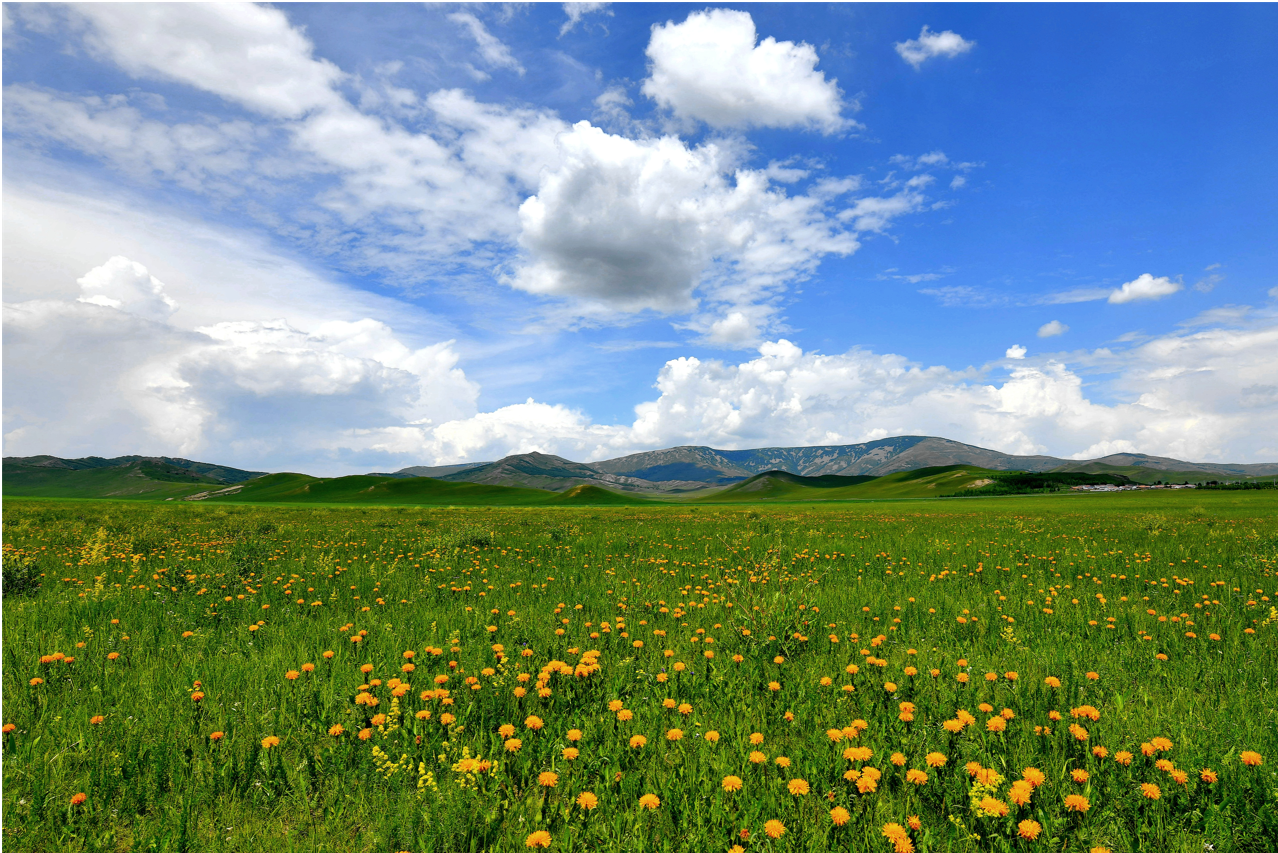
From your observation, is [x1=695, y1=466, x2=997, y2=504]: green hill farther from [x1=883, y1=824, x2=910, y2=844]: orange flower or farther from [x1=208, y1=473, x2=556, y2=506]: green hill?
[x1=883, y1=824, x2=910, y2=844]: orange flower

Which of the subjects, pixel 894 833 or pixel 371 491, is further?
pixel 371 491

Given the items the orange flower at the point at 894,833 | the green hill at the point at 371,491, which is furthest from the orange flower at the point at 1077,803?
the green hill at the point at 371,491

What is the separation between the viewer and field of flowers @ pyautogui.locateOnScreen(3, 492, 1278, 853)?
370 cm

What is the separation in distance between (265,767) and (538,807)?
2175 mm

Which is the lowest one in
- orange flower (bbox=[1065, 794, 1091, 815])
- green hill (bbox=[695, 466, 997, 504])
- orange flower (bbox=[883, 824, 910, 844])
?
green hill (bbox=[695, 466, 997, 504])

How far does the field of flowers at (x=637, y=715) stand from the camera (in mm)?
3699

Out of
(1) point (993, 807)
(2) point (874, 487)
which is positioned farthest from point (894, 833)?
(2) point (874, 487)

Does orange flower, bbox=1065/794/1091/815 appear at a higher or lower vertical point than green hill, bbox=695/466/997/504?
higher

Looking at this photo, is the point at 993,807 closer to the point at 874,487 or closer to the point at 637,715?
the point at 637,715

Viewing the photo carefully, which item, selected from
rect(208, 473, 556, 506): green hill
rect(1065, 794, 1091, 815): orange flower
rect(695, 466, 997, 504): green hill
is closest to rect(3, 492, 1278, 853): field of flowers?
rect(1065, 794, 1091, 815): orange flower

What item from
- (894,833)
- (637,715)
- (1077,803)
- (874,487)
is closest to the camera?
(894,833)

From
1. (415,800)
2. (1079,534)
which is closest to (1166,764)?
(415,800)

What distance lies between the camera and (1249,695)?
209 inches

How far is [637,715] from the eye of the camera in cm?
498
